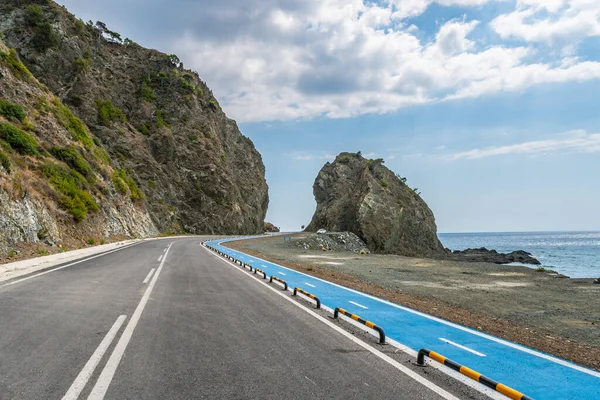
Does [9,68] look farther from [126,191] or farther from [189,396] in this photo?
[189,396]

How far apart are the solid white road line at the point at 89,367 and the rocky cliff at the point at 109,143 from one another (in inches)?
664

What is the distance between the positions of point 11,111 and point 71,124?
1290cm

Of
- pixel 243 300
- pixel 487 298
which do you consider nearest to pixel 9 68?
pixel 243 300

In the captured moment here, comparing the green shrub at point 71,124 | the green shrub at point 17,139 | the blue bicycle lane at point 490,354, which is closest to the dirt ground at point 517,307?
the blue bicycle lane at point 490,354

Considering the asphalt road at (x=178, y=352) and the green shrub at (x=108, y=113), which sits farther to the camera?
the green shrub at (x=108, y=113)

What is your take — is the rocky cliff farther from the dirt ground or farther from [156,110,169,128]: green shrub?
the dirt ground

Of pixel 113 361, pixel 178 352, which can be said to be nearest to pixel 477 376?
pixel 178 352

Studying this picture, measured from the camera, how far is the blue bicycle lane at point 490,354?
538cm

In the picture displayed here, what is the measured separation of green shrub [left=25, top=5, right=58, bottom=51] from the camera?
209ft

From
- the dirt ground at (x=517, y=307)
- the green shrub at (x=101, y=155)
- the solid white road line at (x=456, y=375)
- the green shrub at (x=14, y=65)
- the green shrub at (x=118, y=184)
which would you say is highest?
the green shrub at (x=14, y=65)

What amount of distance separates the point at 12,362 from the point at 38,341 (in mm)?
1029

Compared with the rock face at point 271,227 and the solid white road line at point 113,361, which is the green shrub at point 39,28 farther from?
the rock face at point 271,227

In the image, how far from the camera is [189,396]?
451 centimetres

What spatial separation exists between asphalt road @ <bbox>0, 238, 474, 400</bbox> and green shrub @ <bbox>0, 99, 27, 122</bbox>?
96.2 ft
